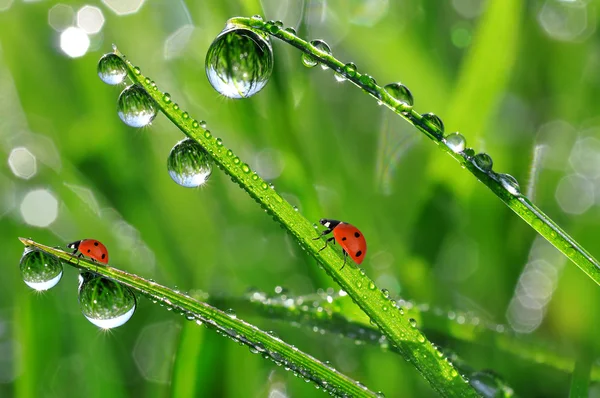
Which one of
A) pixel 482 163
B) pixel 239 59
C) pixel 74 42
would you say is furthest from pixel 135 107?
pixel 74 42

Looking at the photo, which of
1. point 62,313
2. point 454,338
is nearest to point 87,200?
point 62,313

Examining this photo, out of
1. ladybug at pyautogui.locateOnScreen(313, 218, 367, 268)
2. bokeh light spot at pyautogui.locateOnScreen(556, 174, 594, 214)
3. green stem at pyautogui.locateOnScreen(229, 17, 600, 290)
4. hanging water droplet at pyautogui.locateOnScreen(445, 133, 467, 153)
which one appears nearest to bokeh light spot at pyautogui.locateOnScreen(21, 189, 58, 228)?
ladybug at pyautogui.locateOnScreen(313, 218, 367, 268)

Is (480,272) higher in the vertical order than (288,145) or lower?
lower

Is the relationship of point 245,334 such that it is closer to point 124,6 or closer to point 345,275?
point 345,275

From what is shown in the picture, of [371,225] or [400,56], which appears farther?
[400,56]

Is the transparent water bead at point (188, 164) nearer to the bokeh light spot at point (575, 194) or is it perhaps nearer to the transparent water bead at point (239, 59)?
the transparent water bead at point (239, 59)

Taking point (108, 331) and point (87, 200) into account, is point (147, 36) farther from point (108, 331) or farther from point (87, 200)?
point (108, 331)

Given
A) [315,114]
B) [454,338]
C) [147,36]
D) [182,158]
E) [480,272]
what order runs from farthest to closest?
1. [147,36]
2. [315,114]
3. [480,272]
4. [454,338]
5. [182,158]
